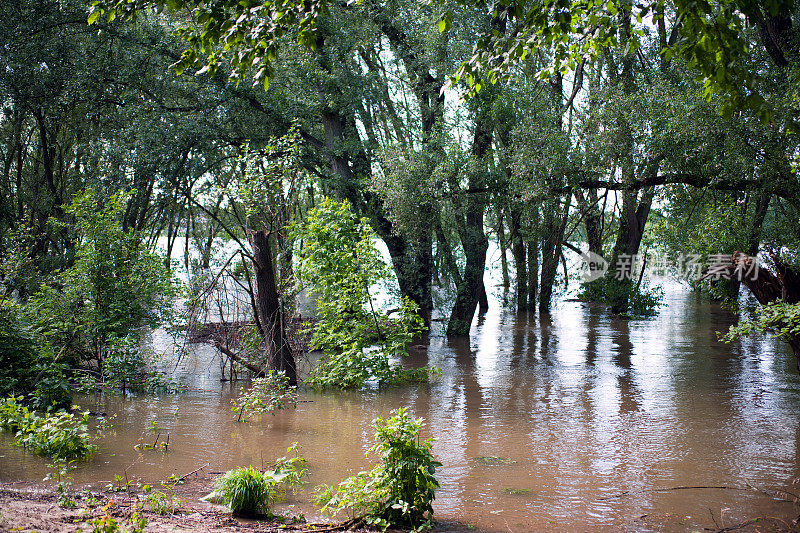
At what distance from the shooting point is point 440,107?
16.1m

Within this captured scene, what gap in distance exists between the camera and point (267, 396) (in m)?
9.83

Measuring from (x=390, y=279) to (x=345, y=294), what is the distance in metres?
2.35

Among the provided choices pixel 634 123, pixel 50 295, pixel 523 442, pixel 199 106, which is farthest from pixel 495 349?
pixel 50 295

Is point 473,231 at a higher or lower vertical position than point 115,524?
higher

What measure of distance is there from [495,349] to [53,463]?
1170 centimetres

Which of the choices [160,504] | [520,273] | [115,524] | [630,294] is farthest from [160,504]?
[520,273]

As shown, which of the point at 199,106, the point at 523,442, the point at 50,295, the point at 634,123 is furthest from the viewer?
the point at 199,106

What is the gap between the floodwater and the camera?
604cm

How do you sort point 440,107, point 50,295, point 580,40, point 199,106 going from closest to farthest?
point 580,40 → point 50,295 → point 199,106 → point 440,107

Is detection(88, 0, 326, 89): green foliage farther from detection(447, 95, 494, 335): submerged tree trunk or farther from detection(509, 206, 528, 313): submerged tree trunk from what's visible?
detection(509, 206, 528, 313): submerged tree trunk

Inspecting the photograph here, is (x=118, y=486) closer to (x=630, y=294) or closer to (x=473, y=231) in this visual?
(x=473, y=231)

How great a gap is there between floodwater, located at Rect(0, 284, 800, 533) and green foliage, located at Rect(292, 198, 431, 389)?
0.47 metres

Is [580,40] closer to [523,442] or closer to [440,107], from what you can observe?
[523,442]

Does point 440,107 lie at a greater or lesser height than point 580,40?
greater
